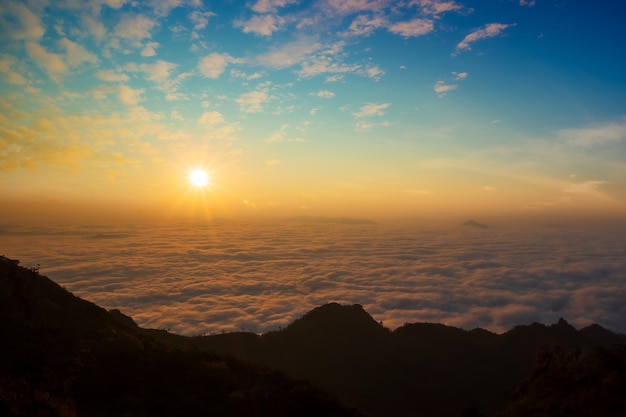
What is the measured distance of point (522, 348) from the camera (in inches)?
2160

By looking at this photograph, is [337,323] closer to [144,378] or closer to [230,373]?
[230,373]

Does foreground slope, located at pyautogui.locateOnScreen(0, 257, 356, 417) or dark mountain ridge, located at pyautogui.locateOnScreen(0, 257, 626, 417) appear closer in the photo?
dark mountain ridge, located at pyautogui.locateOnScreen(0, 257, 626, 417)

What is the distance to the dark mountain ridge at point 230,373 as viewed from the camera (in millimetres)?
12242

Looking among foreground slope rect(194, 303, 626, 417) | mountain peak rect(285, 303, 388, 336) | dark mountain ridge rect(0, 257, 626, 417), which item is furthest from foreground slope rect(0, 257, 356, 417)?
mountain peak rect(285, 303, 388, 336)

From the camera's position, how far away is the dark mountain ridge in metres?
12.2

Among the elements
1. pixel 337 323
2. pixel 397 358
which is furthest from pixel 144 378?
pixel 337 323

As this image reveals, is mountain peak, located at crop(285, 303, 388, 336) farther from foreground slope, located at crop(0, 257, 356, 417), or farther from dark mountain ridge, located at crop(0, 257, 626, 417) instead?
foreground slope, located at crop(0, 257, 356, 417)

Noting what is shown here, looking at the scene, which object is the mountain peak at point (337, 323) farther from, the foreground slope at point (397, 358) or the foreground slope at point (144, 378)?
the foreground slope at point (144, 378)

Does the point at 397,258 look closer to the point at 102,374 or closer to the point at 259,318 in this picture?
the point at 259,318

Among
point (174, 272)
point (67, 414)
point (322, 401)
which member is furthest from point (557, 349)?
point (174, 272)

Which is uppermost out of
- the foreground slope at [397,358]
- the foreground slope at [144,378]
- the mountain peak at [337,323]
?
the foreground slope at [144,378]

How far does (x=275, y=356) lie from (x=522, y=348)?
1570 inches

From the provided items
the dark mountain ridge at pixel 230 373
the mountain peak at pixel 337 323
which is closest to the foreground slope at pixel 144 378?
Answer: the dark mountain ridge at pixel 230 373

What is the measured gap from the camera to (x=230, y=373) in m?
20.1
